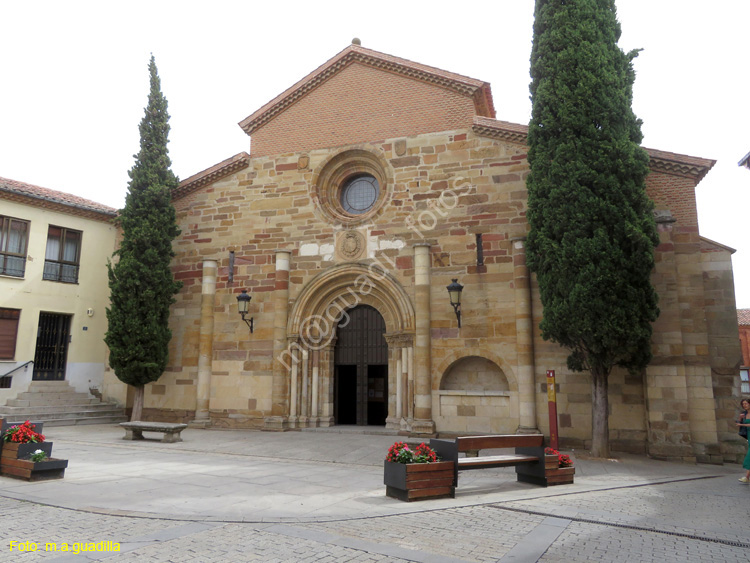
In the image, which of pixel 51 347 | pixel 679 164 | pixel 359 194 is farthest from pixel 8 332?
pixel 679 164

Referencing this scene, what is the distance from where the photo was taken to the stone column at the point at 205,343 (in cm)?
1585

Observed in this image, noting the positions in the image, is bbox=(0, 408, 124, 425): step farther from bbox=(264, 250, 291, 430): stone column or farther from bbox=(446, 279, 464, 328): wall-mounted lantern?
bbox=(446, 279, 464, 328): wall-mounted lantern

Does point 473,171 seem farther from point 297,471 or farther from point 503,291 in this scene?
point 297,471

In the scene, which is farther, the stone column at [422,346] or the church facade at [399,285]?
the stone column at [422,346]

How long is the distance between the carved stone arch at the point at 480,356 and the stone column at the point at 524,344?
200 mm

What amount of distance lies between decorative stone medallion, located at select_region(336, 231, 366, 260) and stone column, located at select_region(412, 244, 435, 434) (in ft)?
5.77

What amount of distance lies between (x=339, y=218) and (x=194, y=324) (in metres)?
5.57

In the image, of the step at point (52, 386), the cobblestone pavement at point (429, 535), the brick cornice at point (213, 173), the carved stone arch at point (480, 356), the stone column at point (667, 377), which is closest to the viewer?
the cobblestone pavement at point (429, 535)

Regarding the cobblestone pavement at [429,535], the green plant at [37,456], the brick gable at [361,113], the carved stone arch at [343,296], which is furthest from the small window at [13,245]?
the cobblestone pavement at [429,535]

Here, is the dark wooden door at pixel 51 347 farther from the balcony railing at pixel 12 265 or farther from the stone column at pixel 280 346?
the stone column at pixel 280 346

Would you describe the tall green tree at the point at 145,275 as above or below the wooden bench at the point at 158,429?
above

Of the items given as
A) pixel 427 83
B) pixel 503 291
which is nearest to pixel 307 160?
pixel 427 83

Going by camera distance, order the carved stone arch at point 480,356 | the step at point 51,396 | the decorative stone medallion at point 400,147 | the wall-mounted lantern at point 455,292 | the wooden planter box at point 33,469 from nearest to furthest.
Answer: the wooden planter box at point 33,469 → the carved stone arch at point 480,356 → the wall-mounted lantern at point 455,292 → the decorative stone medallion at point 400,147 → the step at point 51,396

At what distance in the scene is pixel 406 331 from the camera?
1429 cm
